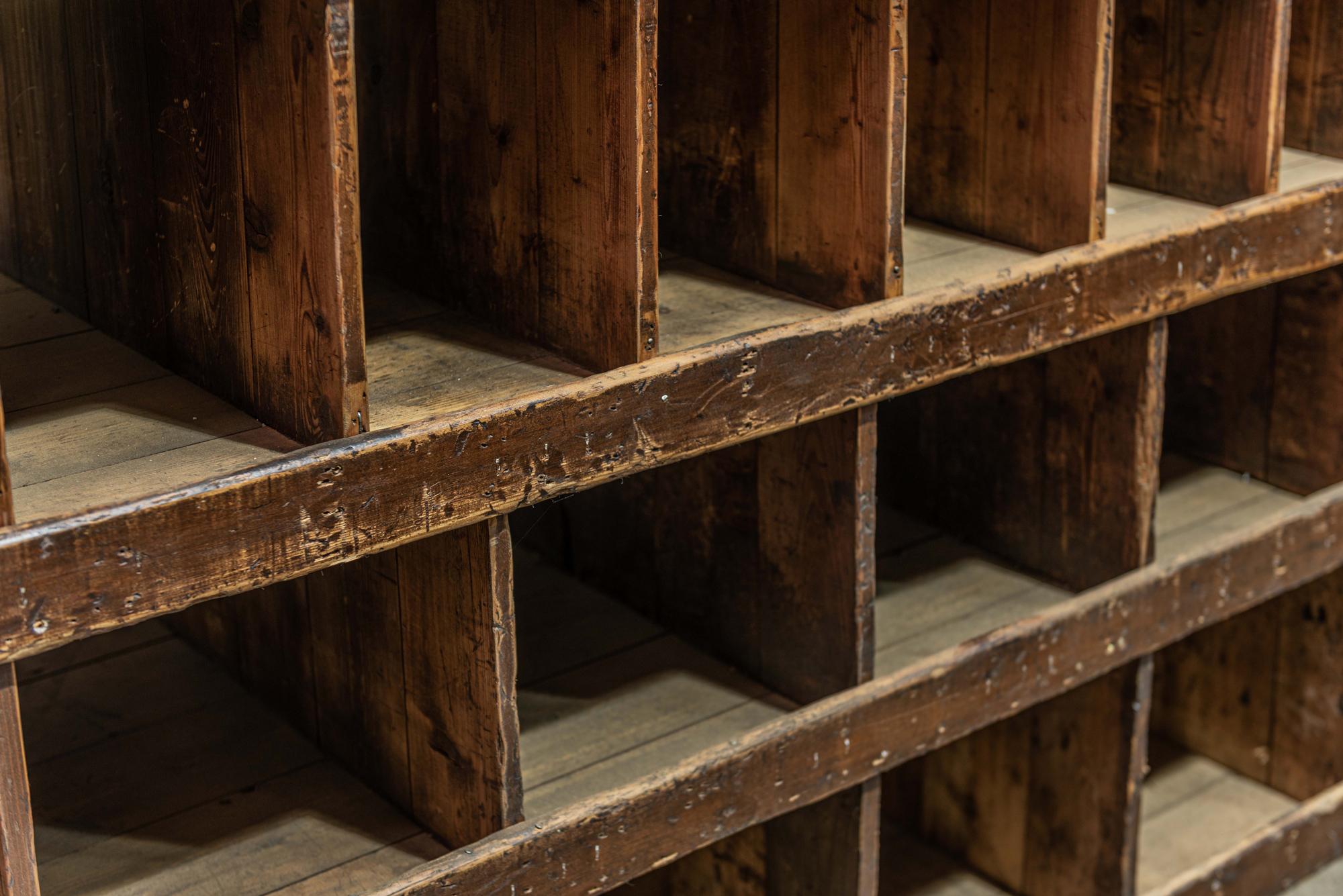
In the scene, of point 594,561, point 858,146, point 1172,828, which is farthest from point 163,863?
point 1172,828

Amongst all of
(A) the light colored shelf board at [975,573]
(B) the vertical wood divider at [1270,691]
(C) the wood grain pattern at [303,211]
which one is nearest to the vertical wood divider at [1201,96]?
(A) the light colored shelf board at [975,573]

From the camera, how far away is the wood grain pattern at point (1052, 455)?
2590mm

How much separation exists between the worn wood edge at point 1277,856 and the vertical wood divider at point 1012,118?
4.05 feet

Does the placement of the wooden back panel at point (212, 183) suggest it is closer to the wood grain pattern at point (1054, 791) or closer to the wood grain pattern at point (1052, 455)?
the wood grain pattern at point (1052, 455)

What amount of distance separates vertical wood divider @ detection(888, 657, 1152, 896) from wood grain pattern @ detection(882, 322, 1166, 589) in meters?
0.23

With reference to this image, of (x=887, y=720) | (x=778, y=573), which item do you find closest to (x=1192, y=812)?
(x=887, y=720)

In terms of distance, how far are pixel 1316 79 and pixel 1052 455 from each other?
3.02 feet

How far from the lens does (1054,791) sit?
9.53 ft

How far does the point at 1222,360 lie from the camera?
10.6 ft

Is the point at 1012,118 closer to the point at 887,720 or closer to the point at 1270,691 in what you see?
the point at 887,720

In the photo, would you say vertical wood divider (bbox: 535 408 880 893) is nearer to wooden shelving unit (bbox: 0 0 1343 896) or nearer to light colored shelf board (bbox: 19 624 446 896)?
wooden shelving unit (bbox: 0 0 1343 896)

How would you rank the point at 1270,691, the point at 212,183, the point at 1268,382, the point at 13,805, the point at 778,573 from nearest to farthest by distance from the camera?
the point at 13,805 < the point at 212,183 < the point at 778,573 < the point at 1268,382 < the point at 1270,691

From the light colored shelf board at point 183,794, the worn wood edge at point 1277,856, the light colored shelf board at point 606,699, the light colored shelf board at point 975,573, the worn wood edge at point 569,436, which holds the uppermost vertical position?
the worn wood edge at point 569,436

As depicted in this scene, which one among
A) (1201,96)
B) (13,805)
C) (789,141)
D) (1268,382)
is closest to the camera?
(13,805)
